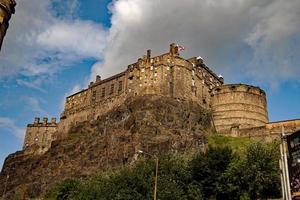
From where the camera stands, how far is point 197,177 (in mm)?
52500

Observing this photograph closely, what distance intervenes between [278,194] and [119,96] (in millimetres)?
47701

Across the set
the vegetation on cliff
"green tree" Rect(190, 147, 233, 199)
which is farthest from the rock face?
"green tree" Rect(190, 147, 233, 199)

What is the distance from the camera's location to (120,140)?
72812 mm

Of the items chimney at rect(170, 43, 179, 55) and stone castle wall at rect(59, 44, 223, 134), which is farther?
chimney at rect(170, 43, 179, 55)

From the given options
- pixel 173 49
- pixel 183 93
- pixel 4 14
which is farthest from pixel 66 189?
pixel 4 14

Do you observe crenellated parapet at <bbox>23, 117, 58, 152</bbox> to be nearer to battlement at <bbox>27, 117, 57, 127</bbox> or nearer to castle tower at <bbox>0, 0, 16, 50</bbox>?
battlement at <bbox>27, 117, 57, 127</bbox>

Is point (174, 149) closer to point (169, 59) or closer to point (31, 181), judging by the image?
point (169, 59)

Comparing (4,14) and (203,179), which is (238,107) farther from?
(4,14)

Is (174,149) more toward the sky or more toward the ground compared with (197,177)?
more toward the sky

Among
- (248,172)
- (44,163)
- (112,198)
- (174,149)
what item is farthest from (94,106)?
(248,172)

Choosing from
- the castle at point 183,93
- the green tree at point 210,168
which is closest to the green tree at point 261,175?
the green tree at point 210,168

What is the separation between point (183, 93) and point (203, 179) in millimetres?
31822

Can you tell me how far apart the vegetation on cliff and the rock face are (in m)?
11.4

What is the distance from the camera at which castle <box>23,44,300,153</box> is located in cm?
8069
